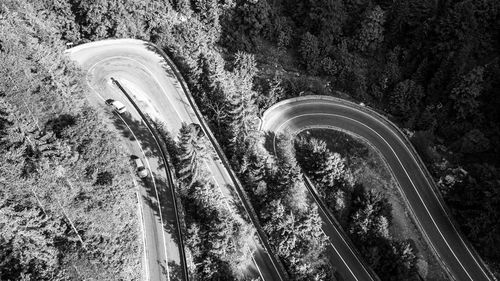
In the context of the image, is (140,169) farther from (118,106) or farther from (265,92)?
(265,92)

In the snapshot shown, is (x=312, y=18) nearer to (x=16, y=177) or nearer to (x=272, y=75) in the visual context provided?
(x=272, y=75)

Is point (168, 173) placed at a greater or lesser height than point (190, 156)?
greater

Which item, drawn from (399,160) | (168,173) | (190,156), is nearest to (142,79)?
(168,173)

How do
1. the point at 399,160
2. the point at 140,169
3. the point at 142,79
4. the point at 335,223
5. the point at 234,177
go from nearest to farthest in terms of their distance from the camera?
the point at 140,169, the point at 234,177, the point at 335,223, the point at 142,79, the point at 399,160

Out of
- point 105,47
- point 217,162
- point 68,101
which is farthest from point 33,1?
point 217,162

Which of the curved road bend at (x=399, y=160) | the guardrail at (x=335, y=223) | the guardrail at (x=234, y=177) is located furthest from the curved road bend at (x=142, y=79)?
the curved road bend at (x=399, y=160)

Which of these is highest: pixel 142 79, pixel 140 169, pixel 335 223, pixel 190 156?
pixel 142 79
